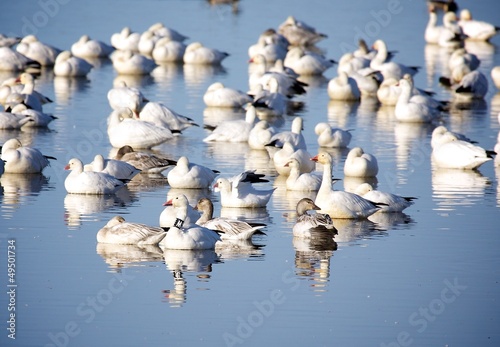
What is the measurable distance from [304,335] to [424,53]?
26517 millimetres

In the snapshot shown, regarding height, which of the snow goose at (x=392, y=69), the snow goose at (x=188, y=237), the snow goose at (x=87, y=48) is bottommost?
the snow goose at (x=188, y=237)

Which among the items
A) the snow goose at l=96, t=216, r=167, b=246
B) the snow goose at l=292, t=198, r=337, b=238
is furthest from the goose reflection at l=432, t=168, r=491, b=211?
the snow goose at l=96, t=216, r=167, b=246

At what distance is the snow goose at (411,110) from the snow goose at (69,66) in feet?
28.5

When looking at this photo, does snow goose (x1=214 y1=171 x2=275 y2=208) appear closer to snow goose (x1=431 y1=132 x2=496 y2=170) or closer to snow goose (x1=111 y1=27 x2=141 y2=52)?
snow goose (x1=431 y1=132 x2=496 y2=170)

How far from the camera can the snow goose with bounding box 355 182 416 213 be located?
14.3 meters

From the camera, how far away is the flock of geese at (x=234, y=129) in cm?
1299

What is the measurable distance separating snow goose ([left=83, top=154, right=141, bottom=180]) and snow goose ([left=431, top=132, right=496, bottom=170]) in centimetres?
494

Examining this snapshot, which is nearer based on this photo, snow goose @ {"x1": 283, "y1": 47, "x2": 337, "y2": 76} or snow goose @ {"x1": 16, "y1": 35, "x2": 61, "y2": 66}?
snow goose @ {"x1": 16, "y1": 35, "x2": 61, "y2": 66}

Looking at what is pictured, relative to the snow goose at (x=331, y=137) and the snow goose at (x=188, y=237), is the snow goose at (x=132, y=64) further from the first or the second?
the snow goose at (x=188, y=237)

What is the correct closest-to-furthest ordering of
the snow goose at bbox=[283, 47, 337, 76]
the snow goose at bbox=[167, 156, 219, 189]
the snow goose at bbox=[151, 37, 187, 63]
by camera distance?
1. the snow goose at bbox=[167, 156, 219, 189]
2. the snow goose at bbox=[283, 47, 337, 76]
3. the snow goose at bbox=[151, 37, 187, 63]

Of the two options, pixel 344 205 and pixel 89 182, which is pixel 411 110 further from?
pixel 89 182

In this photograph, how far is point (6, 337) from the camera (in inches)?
374

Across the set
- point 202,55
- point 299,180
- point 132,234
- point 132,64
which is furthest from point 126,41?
point 132,234

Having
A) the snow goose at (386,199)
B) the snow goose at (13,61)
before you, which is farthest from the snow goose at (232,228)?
the snow goose at (13,61)
